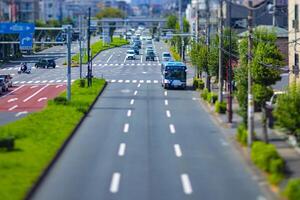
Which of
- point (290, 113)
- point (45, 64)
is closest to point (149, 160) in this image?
point (290, 113)

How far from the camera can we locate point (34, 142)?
2517 centimetres

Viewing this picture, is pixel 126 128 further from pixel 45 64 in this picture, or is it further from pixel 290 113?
pixel 45 64

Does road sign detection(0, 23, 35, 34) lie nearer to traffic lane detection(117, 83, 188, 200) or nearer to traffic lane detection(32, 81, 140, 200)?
traffic lane detection(32, 81, 140, 200)

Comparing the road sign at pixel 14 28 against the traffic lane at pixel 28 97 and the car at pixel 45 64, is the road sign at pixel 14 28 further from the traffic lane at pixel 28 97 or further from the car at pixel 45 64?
the car at pixel 45 64

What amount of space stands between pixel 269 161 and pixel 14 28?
33.9 metres

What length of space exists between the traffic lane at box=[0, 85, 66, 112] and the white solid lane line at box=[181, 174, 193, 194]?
71.3 ft

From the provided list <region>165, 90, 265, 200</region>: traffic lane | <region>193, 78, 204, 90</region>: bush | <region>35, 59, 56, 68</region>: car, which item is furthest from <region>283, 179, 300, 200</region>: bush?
<region>35, 59, 56, 68</region>: car

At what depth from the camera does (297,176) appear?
20.3 m

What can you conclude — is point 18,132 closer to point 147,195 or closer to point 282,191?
point 147,195

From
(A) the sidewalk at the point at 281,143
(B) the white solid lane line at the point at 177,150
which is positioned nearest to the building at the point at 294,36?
(A) the sidewalk at the point at 281,143

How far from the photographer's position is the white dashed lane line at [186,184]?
61.5 ft

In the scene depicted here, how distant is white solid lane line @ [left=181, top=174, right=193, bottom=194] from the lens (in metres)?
18.8

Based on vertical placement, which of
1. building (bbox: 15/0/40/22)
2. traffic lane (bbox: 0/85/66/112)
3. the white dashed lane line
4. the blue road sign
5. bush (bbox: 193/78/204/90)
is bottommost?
the white dashed lane line

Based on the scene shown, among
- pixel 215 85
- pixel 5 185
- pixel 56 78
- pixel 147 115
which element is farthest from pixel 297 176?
pixel 56 78
